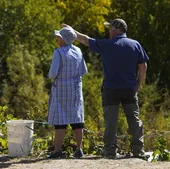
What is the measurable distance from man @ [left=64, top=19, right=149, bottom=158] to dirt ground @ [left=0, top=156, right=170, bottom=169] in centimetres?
33

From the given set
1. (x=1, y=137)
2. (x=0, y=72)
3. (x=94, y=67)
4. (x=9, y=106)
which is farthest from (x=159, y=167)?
(x=94, y=67)

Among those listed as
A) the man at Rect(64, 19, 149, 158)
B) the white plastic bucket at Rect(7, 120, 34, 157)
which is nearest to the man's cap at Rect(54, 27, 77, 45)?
the man at Rect(64, 19, 149, 158)

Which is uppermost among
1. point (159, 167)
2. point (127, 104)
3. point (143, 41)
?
point (143, 41)

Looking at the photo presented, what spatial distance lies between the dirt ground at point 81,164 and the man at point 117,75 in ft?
1.08

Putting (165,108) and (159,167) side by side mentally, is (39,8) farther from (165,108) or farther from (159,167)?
(159,167)

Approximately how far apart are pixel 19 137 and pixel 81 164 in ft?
3.50

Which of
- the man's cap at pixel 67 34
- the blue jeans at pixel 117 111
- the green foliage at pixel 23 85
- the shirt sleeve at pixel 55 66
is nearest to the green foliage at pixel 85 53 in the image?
the green foliage at pixel 23 85

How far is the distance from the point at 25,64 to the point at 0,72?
128cm

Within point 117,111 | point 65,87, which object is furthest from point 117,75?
point 65,87

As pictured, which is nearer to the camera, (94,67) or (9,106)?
(9,106)

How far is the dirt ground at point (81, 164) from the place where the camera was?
22.3 feet

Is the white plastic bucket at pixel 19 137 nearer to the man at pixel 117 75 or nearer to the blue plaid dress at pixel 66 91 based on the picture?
the blue plaid dress at pixel 66 91

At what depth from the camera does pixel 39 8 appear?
16250 millimetres

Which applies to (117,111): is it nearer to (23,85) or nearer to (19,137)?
(19,137)
